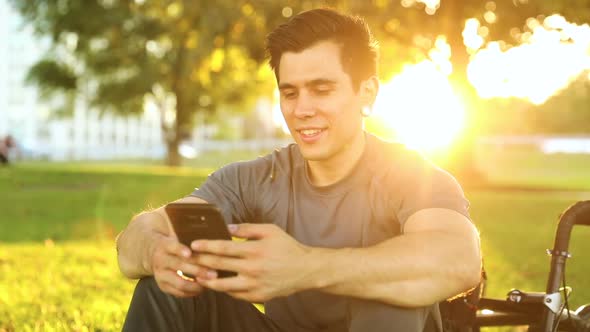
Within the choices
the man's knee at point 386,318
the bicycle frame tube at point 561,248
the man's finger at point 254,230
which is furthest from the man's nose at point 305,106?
the bicycle frame tube at point 561,248

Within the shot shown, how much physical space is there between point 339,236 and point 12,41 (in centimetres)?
11916

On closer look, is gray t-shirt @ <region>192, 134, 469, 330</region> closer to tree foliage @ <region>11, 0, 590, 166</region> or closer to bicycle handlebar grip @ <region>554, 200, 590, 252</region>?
bicycle handlebar grip @ <region>554, 200, 590, 252</region>

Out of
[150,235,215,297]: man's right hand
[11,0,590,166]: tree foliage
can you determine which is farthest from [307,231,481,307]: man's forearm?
[11,0,590,166]: tree foliage

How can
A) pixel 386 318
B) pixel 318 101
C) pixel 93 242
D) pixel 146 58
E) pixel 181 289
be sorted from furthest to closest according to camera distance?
pixel 146 58, pixel 93 242, pixel 318 101, pixel 181 289, pixel 386 318

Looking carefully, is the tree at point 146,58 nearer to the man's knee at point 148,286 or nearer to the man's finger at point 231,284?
the man's knee at point 148,286

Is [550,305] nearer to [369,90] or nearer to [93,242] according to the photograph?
[369,90]

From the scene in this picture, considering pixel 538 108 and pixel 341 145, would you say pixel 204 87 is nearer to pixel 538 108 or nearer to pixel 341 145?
pixel 341 145

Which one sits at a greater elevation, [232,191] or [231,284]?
[232,191]

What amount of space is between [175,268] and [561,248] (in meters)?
1.74

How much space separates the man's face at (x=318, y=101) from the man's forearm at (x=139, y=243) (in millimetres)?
723

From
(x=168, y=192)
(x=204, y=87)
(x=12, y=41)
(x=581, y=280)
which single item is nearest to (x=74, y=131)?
(x=12, y=41)

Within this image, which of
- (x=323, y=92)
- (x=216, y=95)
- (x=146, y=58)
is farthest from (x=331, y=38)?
(x=216, y=95)

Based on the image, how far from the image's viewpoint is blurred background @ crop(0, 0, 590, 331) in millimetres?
9547

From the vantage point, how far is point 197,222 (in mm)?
3109
